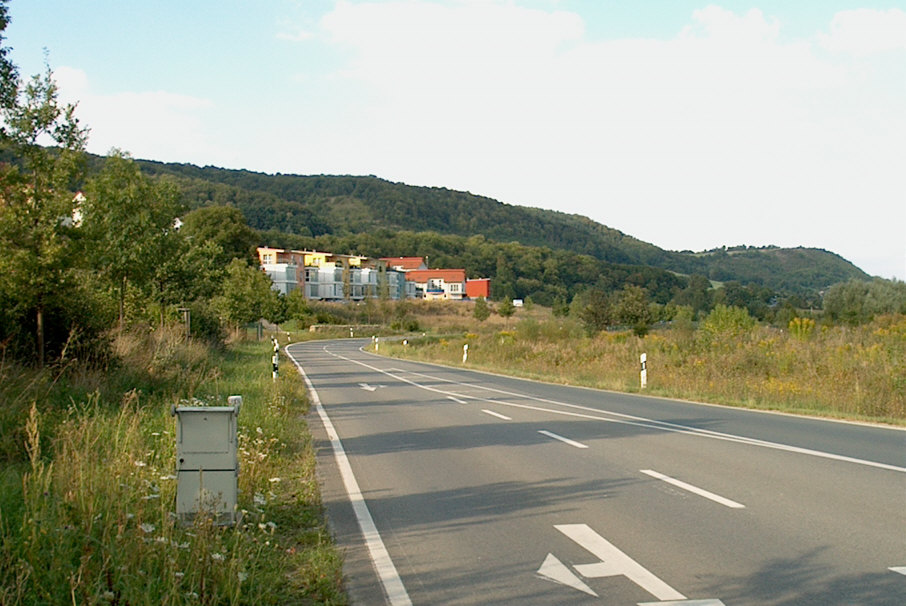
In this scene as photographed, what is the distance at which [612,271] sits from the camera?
12888 cm

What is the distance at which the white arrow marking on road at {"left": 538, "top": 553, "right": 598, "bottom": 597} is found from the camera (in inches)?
227

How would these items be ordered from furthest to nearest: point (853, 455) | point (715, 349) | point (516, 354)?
point (516, 354) → point (715, 349) → point (853, 455)

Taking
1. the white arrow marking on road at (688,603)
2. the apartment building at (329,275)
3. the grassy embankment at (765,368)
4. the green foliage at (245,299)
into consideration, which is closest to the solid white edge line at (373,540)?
the white arrow marking on road at (688,603)

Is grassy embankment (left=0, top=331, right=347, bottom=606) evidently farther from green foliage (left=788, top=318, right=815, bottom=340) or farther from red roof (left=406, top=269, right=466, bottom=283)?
red roof (left=406, top=269, right=466, bottom=283)

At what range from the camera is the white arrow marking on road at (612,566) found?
221 inches

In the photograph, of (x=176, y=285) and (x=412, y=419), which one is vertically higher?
(x=176, y=285)

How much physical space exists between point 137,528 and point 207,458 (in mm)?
961

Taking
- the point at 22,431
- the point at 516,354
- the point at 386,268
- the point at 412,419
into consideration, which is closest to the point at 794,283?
the point at 386,268

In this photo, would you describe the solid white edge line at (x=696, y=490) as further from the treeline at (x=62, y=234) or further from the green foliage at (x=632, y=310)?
the green foliage at (x=632, y=310)

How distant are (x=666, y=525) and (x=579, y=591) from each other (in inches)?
81.1

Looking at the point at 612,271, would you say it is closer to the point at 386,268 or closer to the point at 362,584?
the point at 386,268

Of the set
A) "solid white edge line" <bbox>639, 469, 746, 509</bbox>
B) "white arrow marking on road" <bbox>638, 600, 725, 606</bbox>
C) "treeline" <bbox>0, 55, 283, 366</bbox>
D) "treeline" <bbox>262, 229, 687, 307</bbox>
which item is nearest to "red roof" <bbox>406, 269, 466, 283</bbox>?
"treeline" <bbox>262, 229, 687, 307</bbox>

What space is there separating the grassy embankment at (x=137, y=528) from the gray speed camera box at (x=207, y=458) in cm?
21

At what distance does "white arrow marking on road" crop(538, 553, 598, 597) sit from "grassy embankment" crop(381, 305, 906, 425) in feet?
37.8
